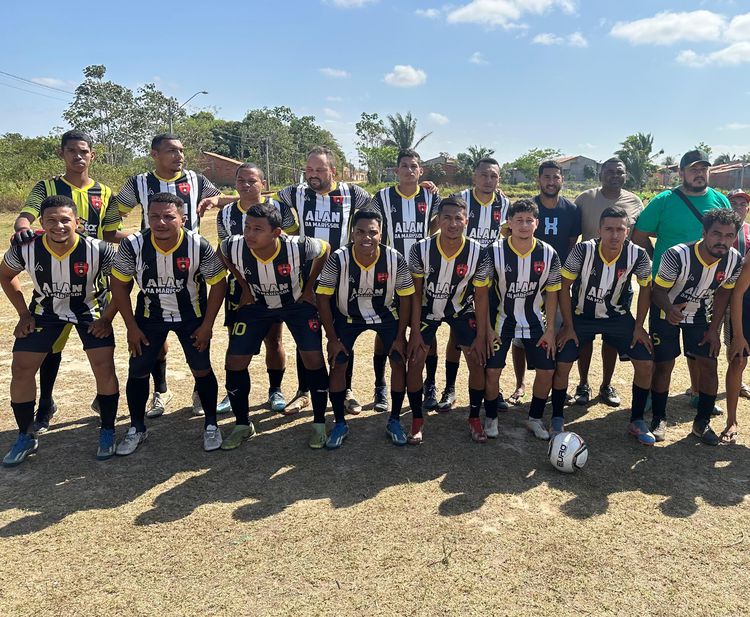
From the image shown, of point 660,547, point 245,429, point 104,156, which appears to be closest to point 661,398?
point 660,547

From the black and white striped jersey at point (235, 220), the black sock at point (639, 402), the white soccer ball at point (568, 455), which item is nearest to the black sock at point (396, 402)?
the white soccer ball at point (568, 455)

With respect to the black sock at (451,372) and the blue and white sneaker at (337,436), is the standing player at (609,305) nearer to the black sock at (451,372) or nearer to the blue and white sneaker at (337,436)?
the black sock at (451,372)

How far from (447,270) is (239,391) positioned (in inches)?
89.4

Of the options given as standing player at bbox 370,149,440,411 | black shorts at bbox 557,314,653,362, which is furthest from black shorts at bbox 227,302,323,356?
black shorts at bbox 557,314,653,362

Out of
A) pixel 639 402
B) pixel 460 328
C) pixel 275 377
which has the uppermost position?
pixel 460 328

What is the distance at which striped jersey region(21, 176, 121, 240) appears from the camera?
16.8 feet

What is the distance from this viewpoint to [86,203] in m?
5.17

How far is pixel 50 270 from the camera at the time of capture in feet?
15.3

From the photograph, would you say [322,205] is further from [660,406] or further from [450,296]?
[660,406]

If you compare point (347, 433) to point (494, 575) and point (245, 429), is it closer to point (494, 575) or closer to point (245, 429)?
point (245, 429)

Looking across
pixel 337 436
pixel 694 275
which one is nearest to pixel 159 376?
pixel 337 436

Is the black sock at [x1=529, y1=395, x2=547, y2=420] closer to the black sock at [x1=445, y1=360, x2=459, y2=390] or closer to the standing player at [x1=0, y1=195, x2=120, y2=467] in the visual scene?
the black sock at [x1=445, y1=360, x2=459, y2=390]

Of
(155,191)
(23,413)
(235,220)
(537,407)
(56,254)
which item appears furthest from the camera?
(235,220)

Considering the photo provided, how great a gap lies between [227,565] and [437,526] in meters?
1.42
